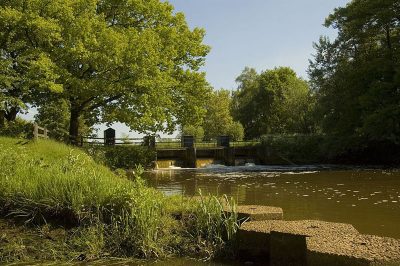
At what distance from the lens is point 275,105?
5931 cm

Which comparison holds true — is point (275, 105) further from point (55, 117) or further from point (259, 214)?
point (259, 214)

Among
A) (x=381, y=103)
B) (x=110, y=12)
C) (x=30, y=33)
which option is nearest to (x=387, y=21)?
(x=381, y=103)

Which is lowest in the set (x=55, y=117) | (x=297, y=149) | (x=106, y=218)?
(x=106, y=218)

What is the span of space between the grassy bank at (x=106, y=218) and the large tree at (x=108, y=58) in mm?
15304

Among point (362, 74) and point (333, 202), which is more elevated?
point (362, 74)

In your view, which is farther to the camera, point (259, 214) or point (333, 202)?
point (333, 202)

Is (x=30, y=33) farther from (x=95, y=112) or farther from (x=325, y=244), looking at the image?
(x=325, y=244)

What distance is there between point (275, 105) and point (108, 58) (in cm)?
3863

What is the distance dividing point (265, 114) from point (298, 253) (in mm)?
57000

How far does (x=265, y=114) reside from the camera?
61.6 meters

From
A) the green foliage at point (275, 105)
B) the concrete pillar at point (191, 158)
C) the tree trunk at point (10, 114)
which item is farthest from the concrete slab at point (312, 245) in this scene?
the green foliage at point (275, 105)

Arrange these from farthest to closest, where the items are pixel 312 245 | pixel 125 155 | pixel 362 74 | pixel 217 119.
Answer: pixel 217 119 → pixel 362 74 → pixel 125 155 → pixel 312 245

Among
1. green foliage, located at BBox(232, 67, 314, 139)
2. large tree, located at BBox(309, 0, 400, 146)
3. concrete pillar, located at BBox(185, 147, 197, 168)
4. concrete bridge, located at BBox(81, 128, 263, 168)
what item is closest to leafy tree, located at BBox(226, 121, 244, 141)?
green foliage, located at BBox(232, 67, 314, 139)

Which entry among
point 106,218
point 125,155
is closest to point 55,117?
point 125,155
